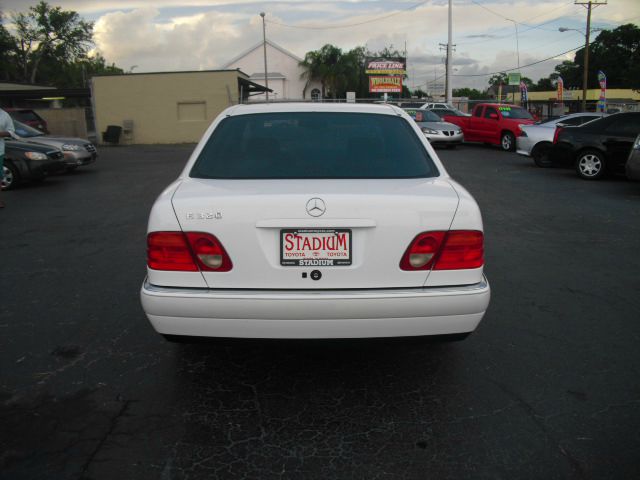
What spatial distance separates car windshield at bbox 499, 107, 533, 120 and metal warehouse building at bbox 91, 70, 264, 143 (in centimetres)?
1572

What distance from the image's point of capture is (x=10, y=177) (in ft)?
41.4

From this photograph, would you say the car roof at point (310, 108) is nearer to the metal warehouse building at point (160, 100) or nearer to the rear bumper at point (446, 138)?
the rear bumper at point (446, 138)

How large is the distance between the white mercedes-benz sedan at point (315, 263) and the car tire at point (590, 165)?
35.7ft

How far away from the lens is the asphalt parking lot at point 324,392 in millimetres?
2756

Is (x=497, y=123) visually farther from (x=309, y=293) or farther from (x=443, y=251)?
(x=309, y=293)

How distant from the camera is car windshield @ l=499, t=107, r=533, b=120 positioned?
2102 centimetres

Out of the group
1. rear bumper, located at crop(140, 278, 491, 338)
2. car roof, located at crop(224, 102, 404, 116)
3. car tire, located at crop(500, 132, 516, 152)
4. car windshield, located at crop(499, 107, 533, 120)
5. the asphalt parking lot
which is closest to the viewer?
the asphalt parking lot

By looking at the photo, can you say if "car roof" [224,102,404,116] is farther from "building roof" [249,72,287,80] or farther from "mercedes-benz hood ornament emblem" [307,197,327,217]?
"building roof" [249,72,287,80]

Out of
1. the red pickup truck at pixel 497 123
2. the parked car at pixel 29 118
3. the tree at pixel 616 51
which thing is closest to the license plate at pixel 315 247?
the red pickup truck at pixel 497 123

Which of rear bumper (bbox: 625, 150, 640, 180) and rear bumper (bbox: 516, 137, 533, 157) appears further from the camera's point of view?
rear bumper (bbox: 516, 137, 533, 157)

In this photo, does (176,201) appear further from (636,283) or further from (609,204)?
(609,204)

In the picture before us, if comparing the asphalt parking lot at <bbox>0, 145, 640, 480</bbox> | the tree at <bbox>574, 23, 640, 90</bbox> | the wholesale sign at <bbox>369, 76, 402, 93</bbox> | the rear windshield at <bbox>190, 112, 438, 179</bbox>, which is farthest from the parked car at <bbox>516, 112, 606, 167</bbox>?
the tree at <bbox>574, 23, 640, 90</bbox>

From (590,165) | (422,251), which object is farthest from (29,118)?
(422,251)

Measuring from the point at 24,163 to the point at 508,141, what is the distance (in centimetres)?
1529
